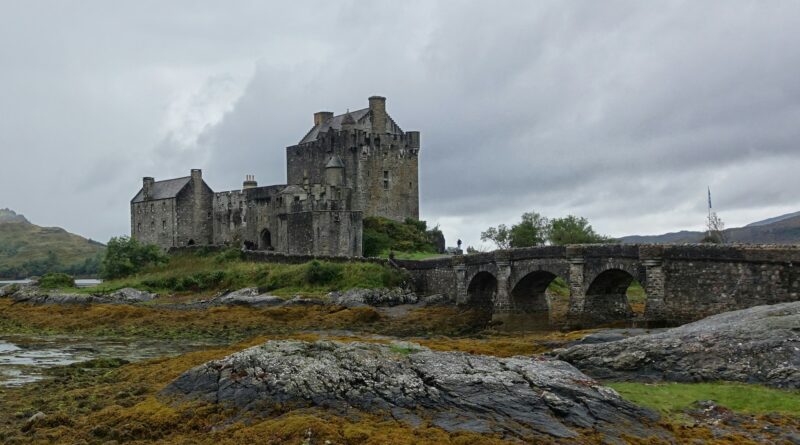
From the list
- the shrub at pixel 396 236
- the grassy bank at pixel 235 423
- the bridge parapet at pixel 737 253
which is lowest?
the grassy bank at pixel 235 423

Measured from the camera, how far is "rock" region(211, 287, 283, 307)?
51406 millimetres

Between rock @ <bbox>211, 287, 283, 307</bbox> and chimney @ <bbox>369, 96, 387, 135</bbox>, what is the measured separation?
2166cm

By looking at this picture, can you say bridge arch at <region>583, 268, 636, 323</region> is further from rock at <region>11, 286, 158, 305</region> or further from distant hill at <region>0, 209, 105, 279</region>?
distant hill at <region>0, 209, 105, 279</region>

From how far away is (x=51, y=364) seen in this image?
97.9ft

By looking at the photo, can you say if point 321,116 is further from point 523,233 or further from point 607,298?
point 607,298

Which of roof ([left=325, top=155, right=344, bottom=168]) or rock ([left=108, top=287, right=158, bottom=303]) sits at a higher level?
roof ([left=325, top=155, right=344, bottom=168])

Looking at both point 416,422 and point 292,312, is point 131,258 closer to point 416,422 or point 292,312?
point 292,312

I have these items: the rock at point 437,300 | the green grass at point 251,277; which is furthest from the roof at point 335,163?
the rock at point 437,300

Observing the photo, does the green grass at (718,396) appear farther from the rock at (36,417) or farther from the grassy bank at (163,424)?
the rock at (36,417)

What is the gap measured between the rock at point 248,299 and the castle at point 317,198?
8617 millimetres

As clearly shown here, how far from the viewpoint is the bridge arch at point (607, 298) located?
3716cm

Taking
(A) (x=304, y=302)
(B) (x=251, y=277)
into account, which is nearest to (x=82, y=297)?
(B) (x=251, y=277)

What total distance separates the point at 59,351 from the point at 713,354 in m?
25.4

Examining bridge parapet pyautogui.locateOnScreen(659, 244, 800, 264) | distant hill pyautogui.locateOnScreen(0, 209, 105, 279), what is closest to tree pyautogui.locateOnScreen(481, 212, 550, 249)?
bridge parapet pyautogui.locateOnScreen(659, 244, 800, 264)
